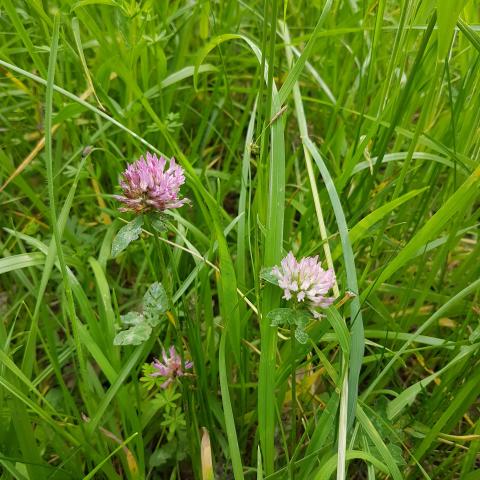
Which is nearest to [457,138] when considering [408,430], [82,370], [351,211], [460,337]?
[351,211]


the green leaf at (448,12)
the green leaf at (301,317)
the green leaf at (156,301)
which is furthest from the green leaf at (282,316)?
the green leaf at (448,12)

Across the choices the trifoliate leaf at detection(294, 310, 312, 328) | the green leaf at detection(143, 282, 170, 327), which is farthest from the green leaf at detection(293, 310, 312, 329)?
the green leaf at detection(143, 282, 170, 327)

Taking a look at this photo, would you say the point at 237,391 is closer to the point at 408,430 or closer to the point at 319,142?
the point at 408,430

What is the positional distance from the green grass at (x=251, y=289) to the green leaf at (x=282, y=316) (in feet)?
0.19

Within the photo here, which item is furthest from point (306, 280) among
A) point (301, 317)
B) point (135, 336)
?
point (135, 336)

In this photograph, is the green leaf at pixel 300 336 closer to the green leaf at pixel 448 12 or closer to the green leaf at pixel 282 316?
the green leaf at pixel 282 316

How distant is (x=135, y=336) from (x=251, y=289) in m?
0.21

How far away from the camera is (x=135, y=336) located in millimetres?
892

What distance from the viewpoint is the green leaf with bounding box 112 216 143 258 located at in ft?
2.65

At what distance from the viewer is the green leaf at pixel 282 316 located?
2.55ft

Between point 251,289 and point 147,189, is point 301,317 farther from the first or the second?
point 147,189

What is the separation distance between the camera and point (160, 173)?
0.84m

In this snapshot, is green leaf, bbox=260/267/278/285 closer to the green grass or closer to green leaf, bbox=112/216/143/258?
the green grass

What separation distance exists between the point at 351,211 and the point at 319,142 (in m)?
0.44
